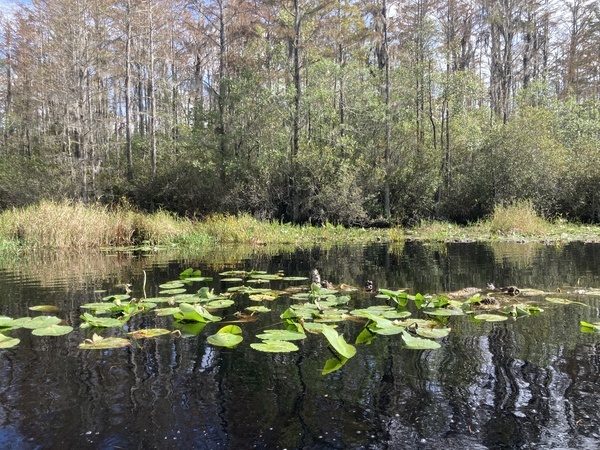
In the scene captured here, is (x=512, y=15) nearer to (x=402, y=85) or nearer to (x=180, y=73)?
(x=402, y=85)

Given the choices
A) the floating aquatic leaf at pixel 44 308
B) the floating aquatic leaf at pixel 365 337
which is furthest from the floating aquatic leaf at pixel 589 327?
the floating aquatic leaf at pixel 44 308

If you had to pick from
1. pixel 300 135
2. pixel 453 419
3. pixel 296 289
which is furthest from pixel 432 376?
pixel 300 135

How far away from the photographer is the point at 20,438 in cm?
205

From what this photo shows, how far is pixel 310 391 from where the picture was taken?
257 cm

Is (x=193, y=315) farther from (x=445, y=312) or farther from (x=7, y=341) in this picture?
(x=445, y=312)

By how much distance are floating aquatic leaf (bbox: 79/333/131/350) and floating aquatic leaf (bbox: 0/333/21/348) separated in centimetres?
52

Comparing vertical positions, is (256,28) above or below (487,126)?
above

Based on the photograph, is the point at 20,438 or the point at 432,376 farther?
the point at 432,376

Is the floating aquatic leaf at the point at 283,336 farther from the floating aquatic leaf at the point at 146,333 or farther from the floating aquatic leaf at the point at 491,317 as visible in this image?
the floating aquatic leaf at the point at 491,317

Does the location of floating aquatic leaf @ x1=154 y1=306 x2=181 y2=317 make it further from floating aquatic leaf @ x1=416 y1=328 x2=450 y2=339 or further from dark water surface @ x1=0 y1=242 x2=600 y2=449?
floating aquatic leaf @ x1=416 y1=328 x2=450 y2=339

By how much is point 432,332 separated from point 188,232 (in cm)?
1142


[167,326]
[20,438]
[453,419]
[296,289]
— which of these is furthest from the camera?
[296,289]

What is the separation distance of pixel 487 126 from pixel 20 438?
901 inches

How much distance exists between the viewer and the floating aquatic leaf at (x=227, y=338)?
3299mm
